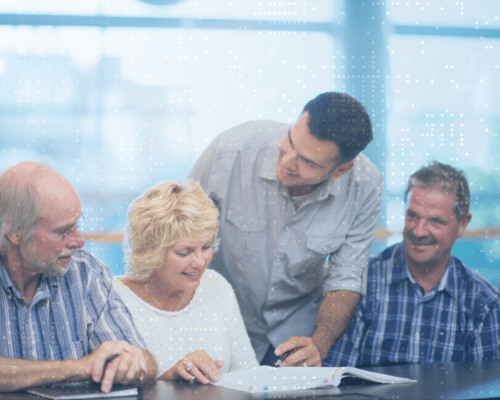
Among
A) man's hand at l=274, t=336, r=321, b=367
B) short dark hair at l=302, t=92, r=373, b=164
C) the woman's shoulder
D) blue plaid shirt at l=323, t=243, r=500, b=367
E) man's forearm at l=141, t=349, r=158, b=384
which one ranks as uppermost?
short dark hair at l=302, t=92, r=373, b=164

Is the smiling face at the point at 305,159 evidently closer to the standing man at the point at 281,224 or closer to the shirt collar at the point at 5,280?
the standing man at the point at 281,224

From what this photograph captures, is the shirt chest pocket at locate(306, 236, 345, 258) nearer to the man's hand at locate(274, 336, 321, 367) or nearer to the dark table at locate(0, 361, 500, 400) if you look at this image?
the man's hand at locate(274, 336, 321, 367)

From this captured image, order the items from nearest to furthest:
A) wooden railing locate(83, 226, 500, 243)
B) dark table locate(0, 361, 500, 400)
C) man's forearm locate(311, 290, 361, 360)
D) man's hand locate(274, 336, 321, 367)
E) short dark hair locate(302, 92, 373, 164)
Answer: dark table locate(0, 361, 500, 400), man's hand locate(274, 336, 321, 367), short dark hair locate(302, 92, 373, 164), man's forearm locate(311, 290, 361, 360), wooden railing locate(83, 226, 500, 243)

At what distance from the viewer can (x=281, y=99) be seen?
6.03 feet

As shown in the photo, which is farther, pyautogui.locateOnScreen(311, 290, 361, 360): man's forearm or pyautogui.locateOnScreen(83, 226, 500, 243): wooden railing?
pyautogui.locateOnScreen(83, 226, 500, 243): wooden railing

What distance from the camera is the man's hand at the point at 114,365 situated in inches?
33.2

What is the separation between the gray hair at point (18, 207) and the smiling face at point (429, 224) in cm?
98

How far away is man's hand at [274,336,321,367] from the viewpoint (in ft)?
3.63

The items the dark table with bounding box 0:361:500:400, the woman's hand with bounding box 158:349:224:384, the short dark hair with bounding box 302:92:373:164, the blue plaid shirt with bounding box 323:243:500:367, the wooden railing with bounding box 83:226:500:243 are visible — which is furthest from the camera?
the wooden railing with bounding box 83:226:500:243

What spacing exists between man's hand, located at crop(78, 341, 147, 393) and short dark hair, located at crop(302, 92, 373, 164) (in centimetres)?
65

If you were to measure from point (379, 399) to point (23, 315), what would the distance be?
2.13 feet

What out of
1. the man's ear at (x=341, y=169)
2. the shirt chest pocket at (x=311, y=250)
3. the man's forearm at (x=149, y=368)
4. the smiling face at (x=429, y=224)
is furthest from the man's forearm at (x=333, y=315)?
the man's forearm at (x=149, y=368)

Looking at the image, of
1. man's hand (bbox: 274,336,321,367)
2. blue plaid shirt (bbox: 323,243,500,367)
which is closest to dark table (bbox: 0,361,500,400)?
man's hand (bbox: 274,336,321,367)

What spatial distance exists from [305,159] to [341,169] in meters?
0.13
